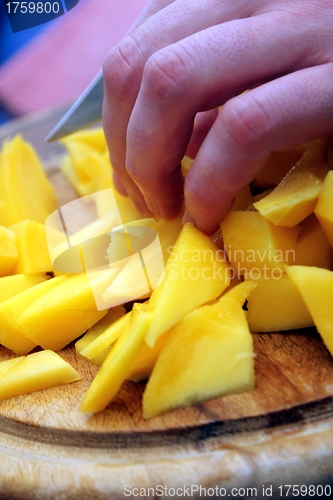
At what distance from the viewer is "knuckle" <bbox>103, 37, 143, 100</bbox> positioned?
1.04m

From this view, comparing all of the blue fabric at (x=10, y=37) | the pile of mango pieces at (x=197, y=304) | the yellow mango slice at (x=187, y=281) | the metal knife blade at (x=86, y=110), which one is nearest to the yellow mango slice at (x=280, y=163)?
the pile of mango pieces at (x=197, y=304)

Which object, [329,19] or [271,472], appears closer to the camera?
[271,472]

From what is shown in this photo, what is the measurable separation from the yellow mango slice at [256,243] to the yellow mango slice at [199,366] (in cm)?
17

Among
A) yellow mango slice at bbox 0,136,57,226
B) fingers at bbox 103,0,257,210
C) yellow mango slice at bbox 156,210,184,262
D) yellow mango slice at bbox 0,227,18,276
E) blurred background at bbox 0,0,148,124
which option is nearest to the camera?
fingers at bbox 103,0,257,210

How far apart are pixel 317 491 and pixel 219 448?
0.17 m

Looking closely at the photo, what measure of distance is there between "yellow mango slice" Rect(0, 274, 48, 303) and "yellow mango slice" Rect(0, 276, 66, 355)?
89 millimetres

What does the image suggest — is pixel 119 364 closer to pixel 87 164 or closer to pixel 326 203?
pixel 326 203

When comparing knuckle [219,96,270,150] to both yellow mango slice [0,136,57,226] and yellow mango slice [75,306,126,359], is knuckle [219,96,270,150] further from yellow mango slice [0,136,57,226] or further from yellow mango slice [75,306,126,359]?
yellow mango slice [0,136,57,226]

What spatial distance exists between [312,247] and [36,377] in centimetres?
68

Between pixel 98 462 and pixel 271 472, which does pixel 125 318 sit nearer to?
pixel 98 462

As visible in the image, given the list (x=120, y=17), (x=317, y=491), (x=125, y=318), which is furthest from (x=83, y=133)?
(x=317, y=491)

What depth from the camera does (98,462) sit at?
0.78 metres

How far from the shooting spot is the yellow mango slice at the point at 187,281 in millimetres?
816

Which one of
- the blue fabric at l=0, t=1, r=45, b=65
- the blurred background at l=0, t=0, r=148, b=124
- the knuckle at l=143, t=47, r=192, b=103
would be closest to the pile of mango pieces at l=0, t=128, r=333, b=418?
the knuckle at l=143, t=47, r=192, b=103
